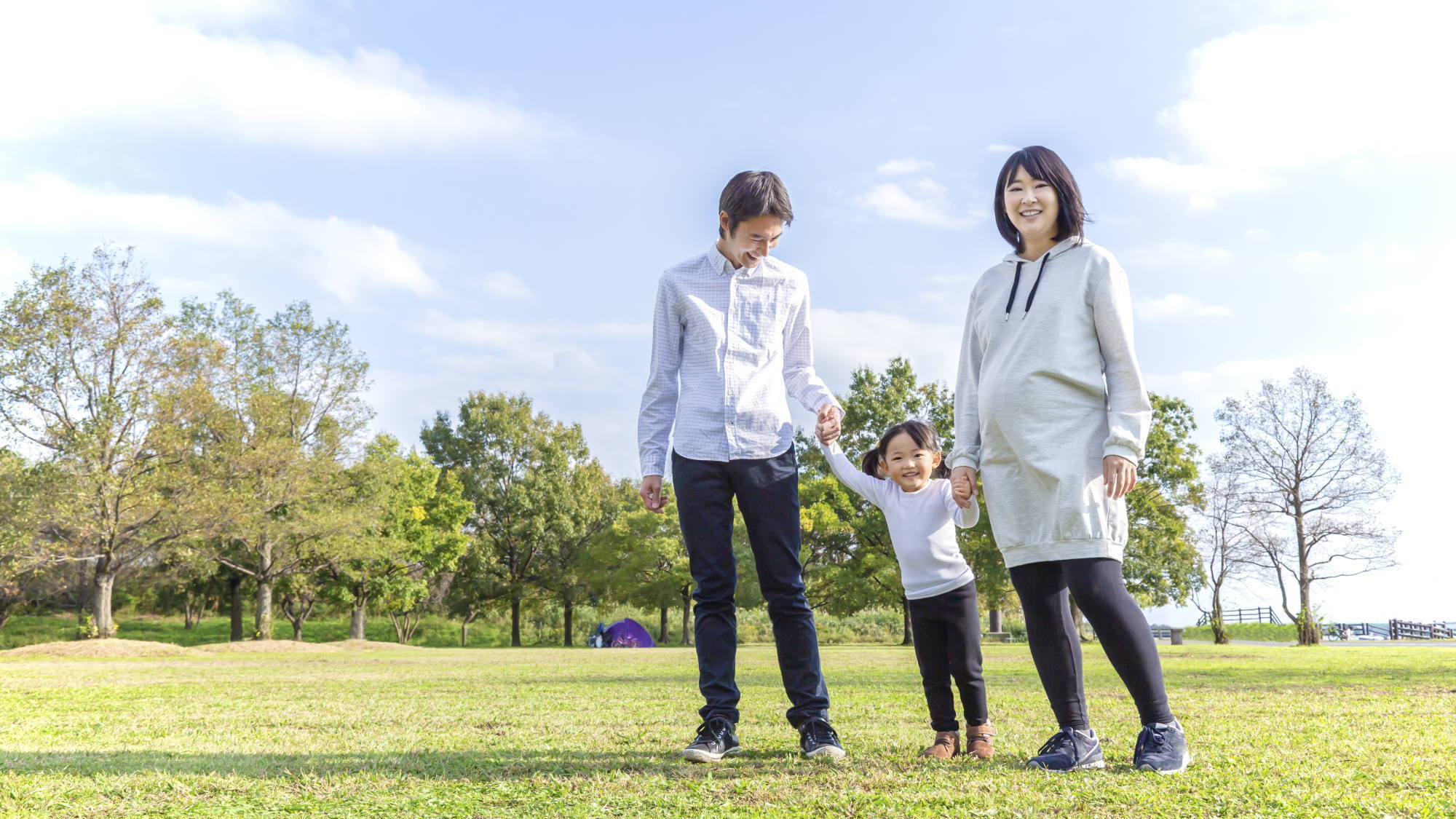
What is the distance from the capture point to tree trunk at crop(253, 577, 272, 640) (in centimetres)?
2833

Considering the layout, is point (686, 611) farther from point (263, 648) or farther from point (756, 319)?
point (756, 319)

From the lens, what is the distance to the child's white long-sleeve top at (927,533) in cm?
363

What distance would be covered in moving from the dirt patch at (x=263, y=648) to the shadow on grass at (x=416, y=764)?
20.1 metres

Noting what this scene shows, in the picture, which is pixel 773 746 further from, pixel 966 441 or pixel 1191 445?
pixel 1191 445

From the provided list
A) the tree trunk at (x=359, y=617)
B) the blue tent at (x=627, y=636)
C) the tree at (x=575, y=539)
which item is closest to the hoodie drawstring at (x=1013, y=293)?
the blue tent at (x=627, y=636)

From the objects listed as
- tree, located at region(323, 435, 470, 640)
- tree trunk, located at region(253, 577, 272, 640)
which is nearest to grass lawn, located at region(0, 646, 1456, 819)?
tree trunk, located at region(253, 577, 272, 640)

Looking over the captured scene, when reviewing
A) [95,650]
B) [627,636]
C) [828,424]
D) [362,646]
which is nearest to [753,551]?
[828,424]

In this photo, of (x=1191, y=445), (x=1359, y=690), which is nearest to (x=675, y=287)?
(x=1359, y=690)

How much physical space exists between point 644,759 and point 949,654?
1195 millimetres

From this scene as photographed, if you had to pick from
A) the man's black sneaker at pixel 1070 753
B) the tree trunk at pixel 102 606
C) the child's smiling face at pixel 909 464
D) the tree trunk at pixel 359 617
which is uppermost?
the child's smiling face at pixel 909 464

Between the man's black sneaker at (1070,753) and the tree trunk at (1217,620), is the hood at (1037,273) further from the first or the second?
the tree trunk at (1217,620)

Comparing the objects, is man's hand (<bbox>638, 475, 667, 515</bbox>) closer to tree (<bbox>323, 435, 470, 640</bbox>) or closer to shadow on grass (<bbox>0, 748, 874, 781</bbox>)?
shadow on grass (<bbox>0, 748, 874, 781</bbox>)

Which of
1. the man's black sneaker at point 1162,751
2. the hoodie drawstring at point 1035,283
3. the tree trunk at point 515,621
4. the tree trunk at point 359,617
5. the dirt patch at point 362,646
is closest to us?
the man's black sneaker at point 1162,751

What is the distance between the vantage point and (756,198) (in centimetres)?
364
